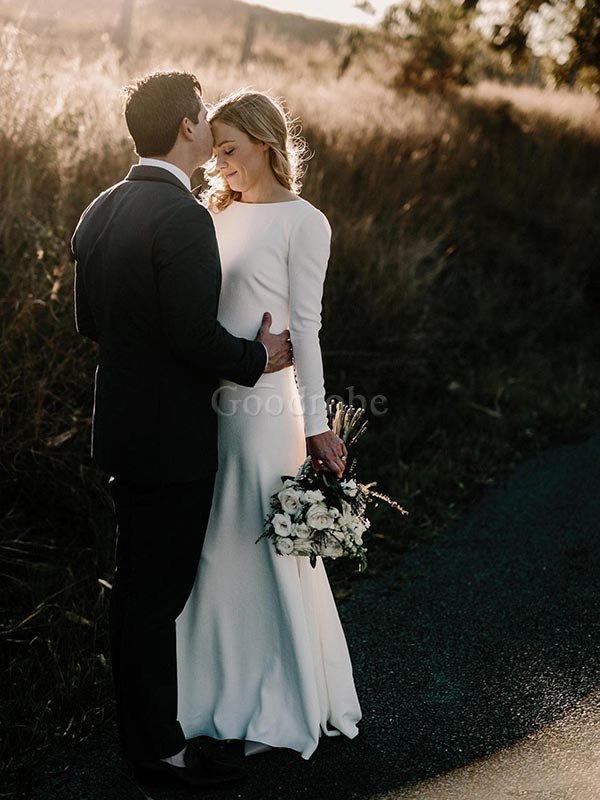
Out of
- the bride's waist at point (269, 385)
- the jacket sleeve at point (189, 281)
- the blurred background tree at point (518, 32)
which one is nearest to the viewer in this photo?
the jacket sleeve at point (189, 281)

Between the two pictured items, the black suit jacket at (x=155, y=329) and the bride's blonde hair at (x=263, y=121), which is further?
the bride's blonde hair at (x=263, y=121)

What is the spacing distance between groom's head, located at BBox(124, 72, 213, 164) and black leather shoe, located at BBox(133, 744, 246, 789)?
6.53 ft

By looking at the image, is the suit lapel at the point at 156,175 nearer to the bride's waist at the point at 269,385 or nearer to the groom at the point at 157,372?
the groom at the point at 157,372

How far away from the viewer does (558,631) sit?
3830 millimetres

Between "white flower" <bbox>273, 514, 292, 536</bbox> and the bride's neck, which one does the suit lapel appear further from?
"white flower" <bbox>273, 514, 292, 536</bbox>

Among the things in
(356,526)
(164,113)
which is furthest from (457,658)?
(164,113)

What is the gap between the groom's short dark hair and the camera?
2443 millimetres

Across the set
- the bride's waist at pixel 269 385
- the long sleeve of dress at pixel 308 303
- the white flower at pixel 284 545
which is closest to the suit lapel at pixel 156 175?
the long sleeve of dress at pixel 308 303

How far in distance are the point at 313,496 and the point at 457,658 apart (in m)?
1.36

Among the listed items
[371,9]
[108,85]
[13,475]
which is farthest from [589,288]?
[13,475]

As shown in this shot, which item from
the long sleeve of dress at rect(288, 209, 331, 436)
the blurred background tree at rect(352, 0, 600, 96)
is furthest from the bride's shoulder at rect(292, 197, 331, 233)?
the blurred background tree at rect(352, 0, 600, 96)

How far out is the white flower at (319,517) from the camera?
108 inches

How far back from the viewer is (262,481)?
9.59 ft

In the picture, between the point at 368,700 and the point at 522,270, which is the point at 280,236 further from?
the point at 522,270
